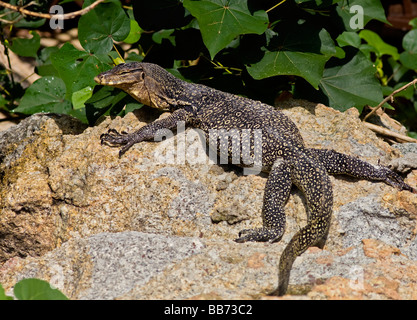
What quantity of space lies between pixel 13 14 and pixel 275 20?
3.99m

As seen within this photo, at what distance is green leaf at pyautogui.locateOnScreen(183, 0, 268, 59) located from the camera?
16.1ft

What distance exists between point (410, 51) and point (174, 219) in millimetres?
4876

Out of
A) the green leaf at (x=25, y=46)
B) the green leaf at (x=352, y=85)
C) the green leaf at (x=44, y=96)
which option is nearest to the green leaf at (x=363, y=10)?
the green leaf at (x=352, y=85)

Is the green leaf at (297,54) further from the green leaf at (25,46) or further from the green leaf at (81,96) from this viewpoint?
the green leaf at (25,46)

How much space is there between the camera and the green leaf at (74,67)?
5.55 meters

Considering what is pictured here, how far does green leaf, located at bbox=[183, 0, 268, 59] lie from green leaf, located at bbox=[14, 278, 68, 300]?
8.39 feet

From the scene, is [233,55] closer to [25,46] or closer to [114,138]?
[114,138]

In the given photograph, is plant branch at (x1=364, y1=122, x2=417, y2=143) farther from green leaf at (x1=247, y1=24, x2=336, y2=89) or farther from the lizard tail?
the lizard tail

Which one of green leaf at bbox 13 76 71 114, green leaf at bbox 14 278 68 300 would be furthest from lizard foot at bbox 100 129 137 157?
green leaf at bbox 14 278 68 300

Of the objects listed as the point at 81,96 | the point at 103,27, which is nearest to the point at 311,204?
the point at 81,96

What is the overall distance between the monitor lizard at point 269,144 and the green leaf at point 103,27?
0.50m

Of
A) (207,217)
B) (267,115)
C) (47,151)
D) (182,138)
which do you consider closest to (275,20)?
(267,115)

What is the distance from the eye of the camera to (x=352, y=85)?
5918 millimetres

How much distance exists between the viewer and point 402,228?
4570 millimetres
